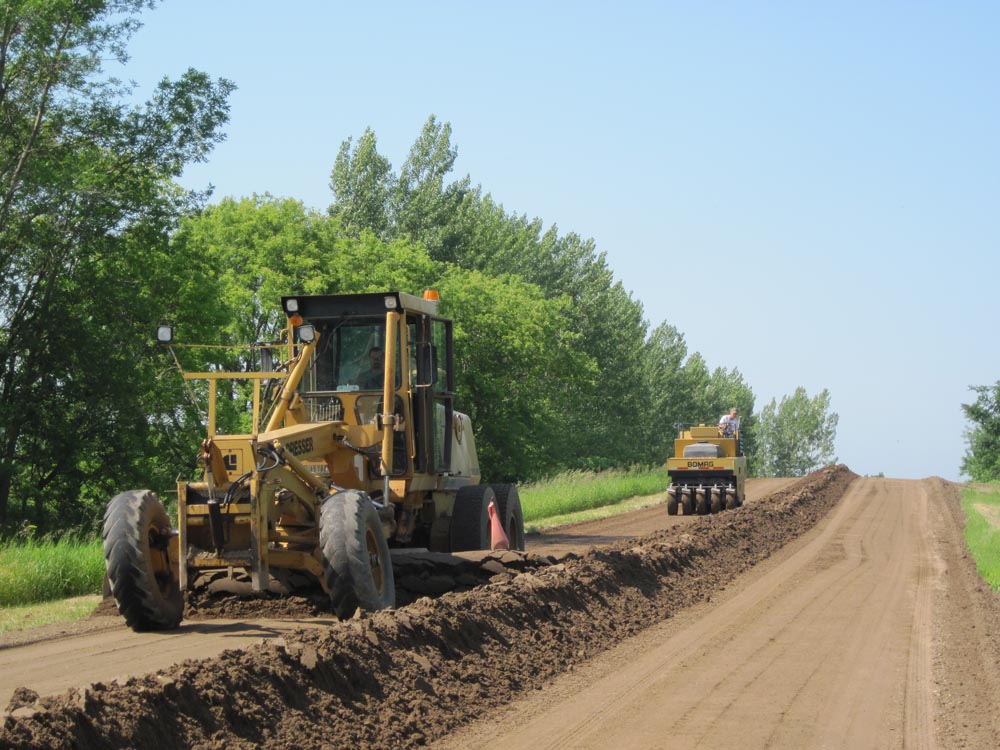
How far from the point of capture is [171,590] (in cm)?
1047

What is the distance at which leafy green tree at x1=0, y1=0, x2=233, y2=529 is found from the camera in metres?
25.2

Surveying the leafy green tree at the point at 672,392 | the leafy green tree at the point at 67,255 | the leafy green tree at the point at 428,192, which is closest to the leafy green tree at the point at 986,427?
the leafy green tree at the point at 672,392

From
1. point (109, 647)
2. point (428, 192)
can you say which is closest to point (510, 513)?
point (109, 647)

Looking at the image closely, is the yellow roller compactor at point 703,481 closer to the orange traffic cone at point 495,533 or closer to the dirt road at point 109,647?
the orange traffic cone at point 495,533

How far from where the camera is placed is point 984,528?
2859 centimetres

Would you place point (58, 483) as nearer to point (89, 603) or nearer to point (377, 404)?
point (89, 603)

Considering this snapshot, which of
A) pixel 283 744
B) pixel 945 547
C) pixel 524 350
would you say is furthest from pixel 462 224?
pixel 283 744

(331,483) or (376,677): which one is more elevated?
(331,483)

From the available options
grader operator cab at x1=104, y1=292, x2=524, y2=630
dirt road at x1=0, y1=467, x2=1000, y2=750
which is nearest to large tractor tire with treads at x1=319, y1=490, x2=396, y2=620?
grader operator cab at x1=104, y1=292, x2=524, y2=630

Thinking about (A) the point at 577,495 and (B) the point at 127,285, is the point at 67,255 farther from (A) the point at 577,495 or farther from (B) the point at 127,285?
(A) the point at 577,495

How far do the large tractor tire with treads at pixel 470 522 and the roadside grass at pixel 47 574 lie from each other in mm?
4541

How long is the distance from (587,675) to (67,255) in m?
20.4

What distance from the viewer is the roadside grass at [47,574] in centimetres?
1348

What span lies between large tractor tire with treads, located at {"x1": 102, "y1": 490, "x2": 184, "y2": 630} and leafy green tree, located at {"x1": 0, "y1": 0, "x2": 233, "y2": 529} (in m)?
15.8
